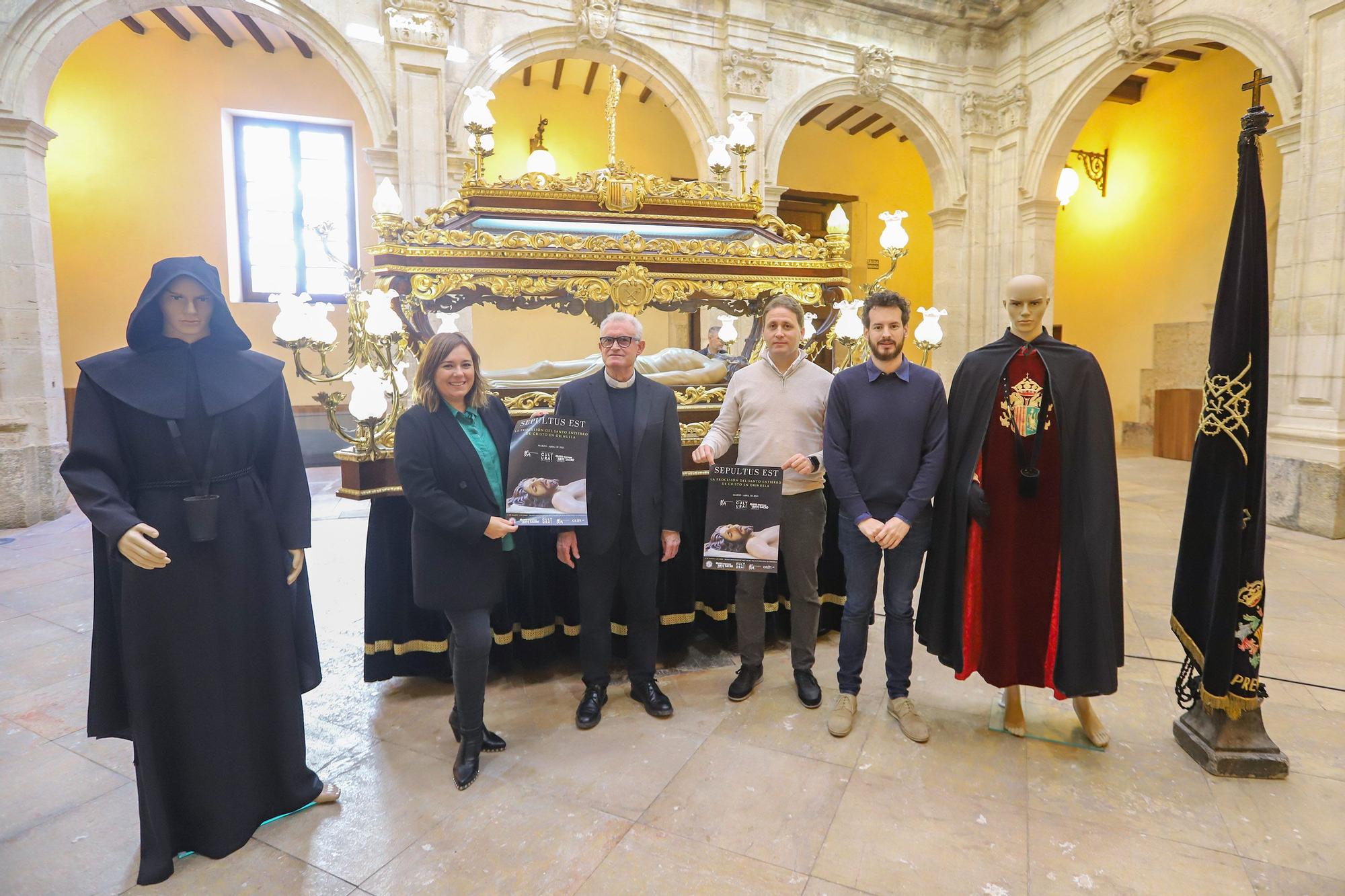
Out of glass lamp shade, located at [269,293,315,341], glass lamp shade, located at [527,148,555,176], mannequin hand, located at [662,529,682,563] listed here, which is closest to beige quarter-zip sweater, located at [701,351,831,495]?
mannequin hand, located at [662,529,682,563]

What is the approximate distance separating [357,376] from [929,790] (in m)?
2.89

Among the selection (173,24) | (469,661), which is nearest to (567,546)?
(469,661)

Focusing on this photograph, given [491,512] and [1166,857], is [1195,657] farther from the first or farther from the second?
[491,512]

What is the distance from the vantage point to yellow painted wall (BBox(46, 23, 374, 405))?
9359 millimetres

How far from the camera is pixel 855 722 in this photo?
9.30 feet

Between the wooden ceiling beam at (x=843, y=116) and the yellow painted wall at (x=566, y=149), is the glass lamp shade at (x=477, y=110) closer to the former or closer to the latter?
the yellow painted wall at (x=566, y=149)

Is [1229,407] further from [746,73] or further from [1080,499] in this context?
[746,73]

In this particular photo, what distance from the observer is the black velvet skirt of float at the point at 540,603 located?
3.09 m

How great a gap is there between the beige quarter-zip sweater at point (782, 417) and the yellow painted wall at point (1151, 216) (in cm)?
1028

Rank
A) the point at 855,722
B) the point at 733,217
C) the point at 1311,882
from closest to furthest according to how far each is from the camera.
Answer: the point at 1311,882, the point at 855,722, the point at 733,217

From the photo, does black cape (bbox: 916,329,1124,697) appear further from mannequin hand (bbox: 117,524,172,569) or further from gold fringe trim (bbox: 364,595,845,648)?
mannequin hand (bbox: 117,524,172,569)

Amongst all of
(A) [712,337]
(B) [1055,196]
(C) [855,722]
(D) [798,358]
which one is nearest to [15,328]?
(A) [712,337]

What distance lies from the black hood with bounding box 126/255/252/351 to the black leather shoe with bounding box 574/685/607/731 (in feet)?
5.92

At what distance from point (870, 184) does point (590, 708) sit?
13332mm
